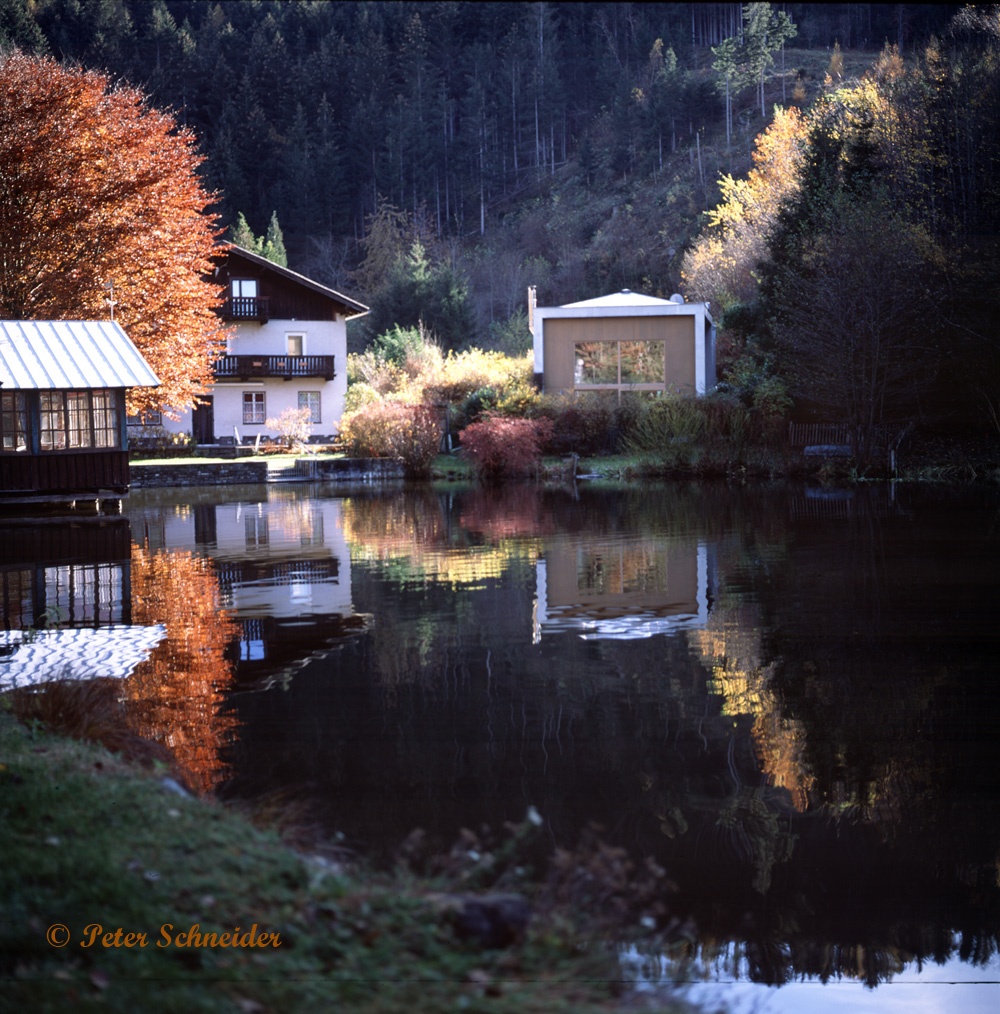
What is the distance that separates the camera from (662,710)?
6961 mm

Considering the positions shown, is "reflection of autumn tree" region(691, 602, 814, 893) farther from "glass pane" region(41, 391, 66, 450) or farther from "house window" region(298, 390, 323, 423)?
"house window" region(298, 390, 323, 423)

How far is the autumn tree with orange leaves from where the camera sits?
2411cm

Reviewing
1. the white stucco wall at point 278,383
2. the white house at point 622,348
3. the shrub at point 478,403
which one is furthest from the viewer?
the white stucco wall at point 278,383

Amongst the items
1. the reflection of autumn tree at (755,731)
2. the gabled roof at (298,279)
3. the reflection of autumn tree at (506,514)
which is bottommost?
the reflection of autumn tree at (755,731)

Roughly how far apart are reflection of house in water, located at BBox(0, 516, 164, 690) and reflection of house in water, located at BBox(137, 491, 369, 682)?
876 millimetres

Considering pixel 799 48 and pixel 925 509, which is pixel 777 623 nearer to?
pixel 925 509

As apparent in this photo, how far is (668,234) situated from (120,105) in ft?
143

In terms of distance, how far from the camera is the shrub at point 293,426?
35906 millimetres

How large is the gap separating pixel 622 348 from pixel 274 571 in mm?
21286

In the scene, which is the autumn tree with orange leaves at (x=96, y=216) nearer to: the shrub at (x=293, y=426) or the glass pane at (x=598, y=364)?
the shrub at (x=293, y=426)

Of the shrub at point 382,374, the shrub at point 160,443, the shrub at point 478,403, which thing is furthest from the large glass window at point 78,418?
the shrub at point 382,374

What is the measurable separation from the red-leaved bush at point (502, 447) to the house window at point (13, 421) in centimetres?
1147

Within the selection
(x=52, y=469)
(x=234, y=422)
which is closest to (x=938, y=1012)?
(x=52, y=469)

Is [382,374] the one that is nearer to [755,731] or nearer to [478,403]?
[478,403]
